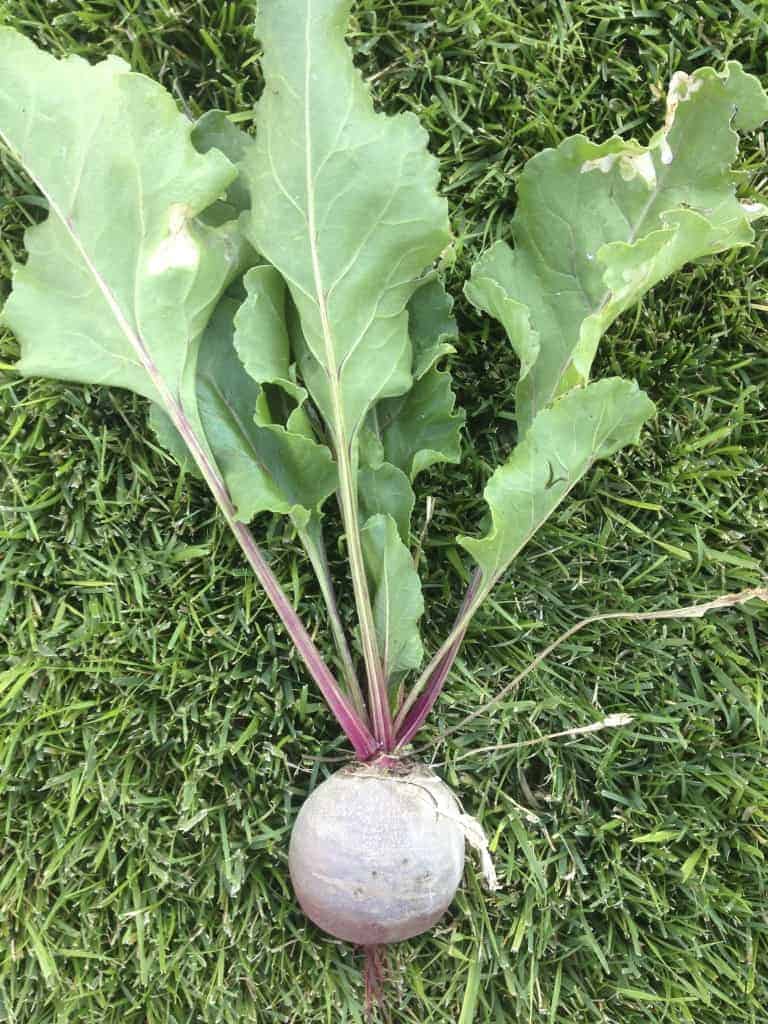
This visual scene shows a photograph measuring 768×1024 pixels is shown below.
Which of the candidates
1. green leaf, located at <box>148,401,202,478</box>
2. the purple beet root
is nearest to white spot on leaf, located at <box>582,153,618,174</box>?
green leaf, located at <box>148,401,202,478</box>

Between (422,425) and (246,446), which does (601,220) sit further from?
(246,446)

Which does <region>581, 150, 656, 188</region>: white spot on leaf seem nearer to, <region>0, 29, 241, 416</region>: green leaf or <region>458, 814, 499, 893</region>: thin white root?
<region>0, 29, 241, 416</region>: green leaf

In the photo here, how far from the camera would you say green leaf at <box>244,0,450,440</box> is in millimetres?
1312

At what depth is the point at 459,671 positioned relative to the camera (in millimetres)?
1693

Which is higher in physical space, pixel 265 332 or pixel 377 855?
pixel 265 332

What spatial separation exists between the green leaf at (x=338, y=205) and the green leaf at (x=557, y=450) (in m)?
0.27

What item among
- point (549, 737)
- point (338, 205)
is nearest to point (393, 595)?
point (549, 737)

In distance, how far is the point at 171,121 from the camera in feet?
4.42

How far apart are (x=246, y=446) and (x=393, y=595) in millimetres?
372

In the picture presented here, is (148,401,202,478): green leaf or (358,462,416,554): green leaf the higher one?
(148,401,202,478): green leaf

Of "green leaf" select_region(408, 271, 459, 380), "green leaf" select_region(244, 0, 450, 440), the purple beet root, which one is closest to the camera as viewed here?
"green leaf" select_region(244, 0, 450, 440)

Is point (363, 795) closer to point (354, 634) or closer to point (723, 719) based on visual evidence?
point (354, 634)

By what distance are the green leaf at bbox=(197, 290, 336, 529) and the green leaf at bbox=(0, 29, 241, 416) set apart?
0.07m

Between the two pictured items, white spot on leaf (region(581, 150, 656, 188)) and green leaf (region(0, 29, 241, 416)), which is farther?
white spot on leaf (region(581, 150, 656, 188))
